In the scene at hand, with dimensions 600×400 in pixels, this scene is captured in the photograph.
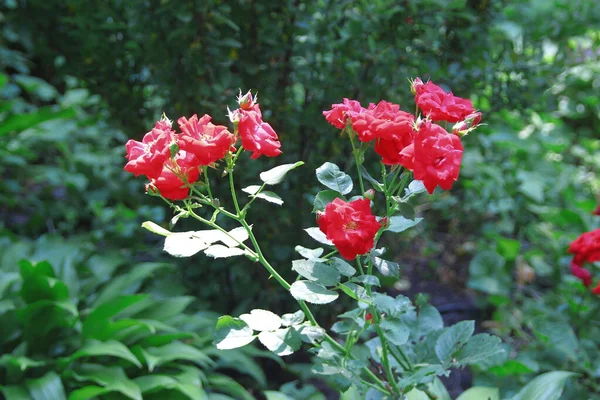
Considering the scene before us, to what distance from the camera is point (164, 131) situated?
1.05 meters

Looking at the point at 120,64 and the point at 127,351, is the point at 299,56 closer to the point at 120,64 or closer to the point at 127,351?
the point at 120,64

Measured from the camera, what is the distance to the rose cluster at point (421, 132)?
3.20 feet

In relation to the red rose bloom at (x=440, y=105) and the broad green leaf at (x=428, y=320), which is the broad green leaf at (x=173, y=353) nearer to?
the broad green leaf at (x=428, y=320)

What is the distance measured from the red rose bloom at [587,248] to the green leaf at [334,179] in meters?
0.96

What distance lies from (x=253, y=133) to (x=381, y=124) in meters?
0.23

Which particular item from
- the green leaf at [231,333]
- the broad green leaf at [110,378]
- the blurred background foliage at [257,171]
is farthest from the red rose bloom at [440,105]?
the broad green leaf at [110,378]

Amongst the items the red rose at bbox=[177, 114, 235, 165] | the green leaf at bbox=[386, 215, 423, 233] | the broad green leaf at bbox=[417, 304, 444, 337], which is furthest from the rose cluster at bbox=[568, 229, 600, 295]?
the red rose at bbox=[177, 114, 235, 165]

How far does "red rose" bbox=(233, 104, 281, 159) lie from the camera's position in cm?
106

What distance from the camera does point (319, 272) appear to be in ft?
3.60

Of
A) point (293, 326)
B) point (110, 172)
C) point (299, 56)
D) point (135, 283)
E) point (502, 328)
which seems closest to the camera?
point (293, 326)

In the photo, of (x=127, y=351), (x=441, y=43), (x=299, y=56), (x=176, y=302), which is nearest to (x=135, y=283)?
(x=176, y=302)

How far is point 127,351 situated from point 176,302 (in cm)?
35

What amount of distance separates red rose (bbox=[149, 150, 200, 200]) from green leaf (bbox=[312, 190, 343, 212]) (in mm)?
233

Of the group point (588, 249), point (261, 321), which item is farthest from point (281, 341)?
point (588, 249)
